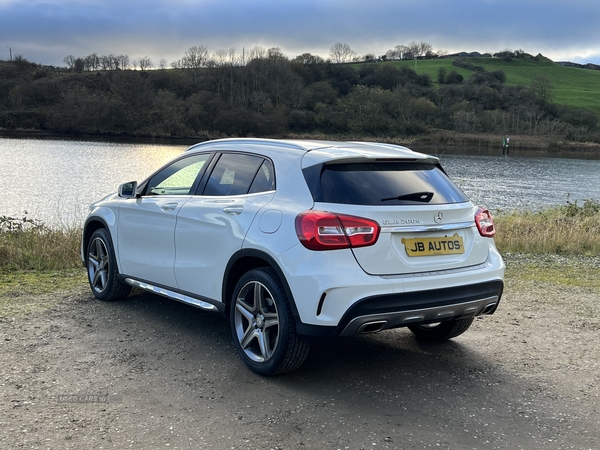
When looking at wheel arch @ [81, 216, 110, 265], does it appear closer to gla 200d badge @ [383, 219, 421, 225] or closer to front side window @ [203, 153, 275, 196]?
front side window @ [203, 153, 275, 196]

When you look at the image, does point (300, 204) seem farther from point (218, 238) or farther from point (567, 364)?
point (567, 364)

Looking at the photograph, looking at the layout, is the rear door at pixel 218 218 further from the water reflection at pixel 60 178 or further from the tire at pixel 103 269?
the water reflection at pixel 60 178

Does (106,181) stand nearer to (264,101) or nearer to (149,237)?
(149,237)

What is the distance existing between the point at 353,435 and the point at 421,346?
1882 millimetres

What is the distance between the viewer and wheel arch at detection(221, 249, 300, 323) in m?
3.99

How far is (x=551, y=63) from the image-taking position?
140 metres

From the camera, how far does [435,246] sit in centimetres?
413

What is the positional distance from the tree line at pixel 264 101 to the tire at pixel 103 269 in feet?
242

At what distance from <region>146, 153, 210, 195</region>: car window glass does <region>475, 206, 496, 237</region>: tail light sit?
2374mm

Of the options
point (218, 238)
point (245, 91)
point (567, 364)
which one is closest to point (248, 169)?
point (218, 238)

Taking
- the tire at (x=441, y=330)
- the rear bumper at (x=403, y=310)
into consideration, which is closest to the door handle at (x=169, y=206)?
the rear bumper at (x=403, y=310)

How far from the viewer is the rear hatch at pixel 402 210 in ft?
12.9

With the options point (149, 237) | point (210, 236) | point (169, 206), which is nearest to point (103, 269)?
point (149, 237)

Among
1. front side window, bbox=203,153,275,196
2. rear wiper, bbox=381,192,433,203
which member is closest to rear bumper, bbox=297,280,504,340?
rear wiper, bbox=381,192,433,203
